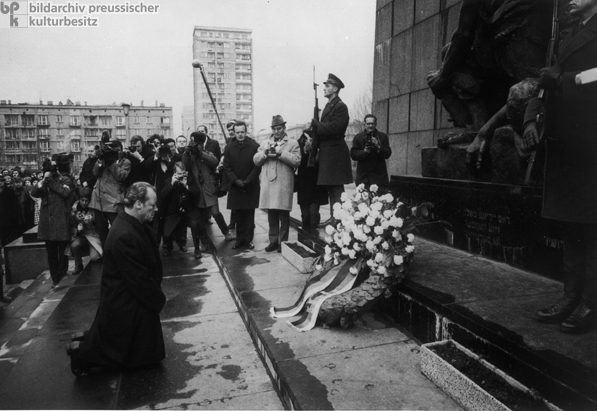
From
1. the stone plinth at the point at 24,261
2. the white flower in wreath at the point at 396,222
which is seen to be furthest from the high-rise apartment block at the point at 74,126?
the white flower in wreath at the point at 396,222

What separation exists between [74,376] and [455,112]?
16.9ft

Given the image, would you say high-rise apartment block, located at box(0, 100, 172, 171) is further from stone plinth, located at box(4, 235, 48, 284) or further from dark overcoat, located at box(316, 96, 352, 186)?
dark overcoat, located at box(316, 96, 352, 186)

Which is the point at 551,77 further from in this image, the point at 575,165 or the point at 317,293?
the point at 317,293

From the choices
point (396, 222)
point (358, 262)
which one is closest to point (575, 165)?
point (396, 222)

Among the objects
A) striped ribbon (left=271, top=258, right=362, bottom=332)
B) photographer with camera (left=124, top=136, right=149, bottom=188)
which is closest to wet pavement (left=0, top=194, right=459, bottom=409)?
striped ribbon (left=271, top=258, right=362, bottom=332)

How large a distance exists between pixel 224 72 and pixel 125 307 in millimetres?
112643

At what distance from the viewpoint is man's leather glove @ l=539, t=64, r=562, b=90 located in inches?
99.4

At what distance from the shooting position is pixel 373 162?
686 centimetres

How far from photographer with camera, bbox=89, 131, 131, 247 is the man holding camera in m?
3.62

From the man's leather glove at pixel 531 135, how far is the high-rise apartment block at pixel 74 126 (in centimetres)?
8177

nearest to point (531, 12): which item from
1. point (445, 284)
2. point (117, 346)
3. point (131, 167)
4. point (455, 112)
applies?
point (455, 112)

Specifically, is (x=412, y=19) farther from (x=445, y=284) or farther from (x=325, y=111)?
(x=445, y=284)

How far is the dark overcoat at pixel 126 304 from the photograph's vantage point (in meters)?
3.34

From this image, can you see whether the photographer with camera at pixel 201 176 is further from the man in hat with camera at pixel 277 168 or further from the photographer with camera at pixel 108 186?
the man in hat with camera at pixel 277 168
